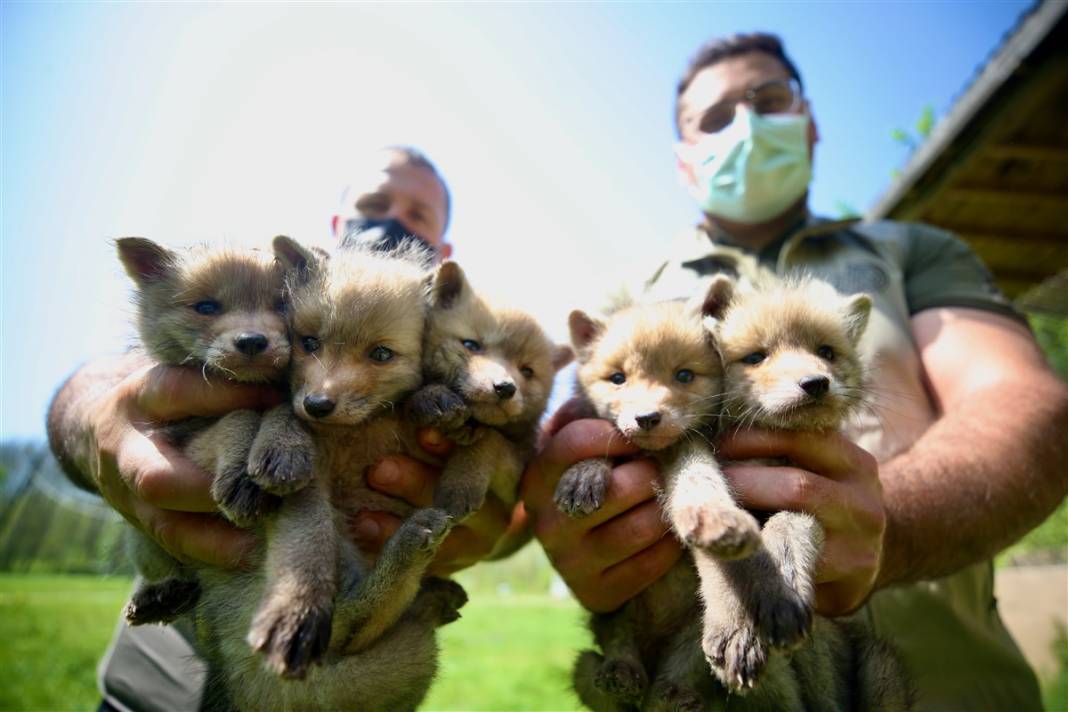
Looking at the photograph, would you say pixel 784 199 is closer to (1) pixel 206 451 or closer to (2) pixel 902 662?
(2) pixel 902 662

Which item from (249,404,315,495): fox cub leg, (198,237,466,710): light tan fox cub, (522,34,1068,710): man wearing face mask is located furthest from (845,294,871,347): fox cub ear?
(249,404,315,495): fox cub leg

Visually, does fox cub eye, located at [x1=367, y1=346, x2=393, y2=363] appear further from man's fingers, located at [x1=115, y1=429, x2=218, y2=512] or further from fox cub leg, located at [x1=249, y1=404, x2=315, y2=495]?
man's fingers, located at [x1=115, y1=429, x2=218, y2=512]

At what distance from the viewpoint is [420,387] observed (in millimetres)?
2838

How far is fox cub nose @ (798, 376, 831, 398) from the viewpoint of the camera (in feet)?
7.95

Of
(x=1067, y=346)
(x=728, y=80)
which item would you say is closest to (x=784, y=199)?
(x=728, y=80)

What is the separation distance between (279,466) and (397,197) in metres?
3.10

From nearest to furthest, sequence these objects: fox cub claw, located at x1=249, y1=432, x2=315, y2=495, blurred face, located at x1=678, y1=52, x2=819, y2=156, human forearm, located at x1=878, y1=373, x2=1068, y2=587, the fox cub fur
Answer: the fox cub fur → fox cub claw, located at x1=249, y1=432, x2=315, y2=495 → human forearm, located at x1=878, y1=373, x2=1068, y2=587 → blurred face, located at x1=678, y1=52, x2=819, y2=156

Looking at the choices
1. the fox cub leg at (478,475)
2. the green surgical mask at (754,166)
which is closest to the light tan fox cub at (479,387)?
the fox cub leg at (478,475)

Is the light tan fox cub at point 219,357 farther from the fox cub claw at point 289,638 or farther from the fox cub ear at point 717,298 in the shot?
the fox cub ear at point 717,298

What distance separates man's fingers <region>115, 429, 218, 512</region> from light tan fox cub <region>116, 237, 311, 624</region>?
66 mm

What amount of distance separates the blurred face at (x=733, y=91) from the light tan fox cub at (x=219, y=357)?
380cm

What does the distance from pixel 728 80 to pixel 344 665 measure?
5.10 m

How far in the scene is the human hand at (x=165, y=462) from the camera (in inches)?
92.5

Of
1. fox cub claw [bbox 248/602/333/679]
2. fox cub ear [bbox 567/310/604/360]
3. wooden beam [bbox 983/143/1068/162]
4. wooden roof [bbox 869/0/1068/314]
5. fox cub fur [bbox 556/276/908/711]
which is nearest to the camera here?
fox cub claw [bbox 248/602/333/679]
